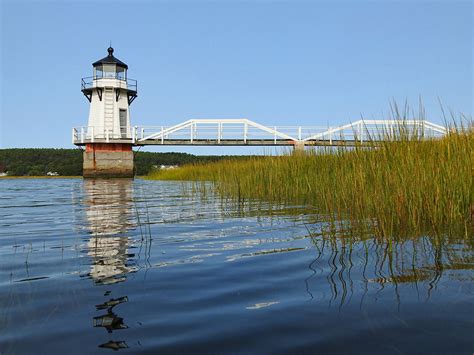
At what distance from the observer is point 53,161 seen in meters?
58.6

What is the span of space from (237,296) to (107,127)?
3242 centimetres

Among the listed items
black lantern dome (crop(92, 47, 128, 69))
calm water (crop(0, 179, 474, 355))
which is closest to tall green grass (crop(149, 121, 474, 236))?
calm water (crop(0, 179, 474, 355))

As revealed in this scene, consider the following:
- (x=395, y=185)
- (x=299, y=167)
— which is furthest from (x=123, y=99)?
(x=395, y=185)

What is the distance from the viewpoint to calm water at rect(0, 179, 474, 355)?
6.09 ft

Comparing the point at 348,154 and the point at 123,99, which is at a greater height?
the point at 123,99

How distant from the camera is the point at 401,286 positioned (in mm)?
2557

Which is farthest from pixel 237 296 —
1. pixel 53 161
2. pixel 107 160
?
pixel 53 161

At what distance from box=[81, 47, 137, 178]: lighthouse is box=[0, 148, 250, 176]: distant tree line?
1703 centimetres

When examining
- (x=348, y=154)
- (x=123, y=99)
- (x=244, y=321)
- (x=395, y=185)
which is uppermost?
(x=123, y=99)

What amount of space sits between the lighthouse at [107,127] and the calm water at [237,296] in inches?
1116

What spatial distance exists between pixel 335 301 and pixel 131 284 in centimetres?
133

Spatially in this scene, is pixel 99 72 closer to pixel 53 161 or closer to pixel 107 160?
pixel 107 160

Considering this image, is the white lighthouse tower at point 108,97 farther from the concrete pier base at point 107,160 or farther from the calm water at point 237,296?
the calm water at point 237,296

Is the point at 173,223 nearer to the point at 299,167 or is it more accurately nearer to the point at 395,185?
the point at 395,185
